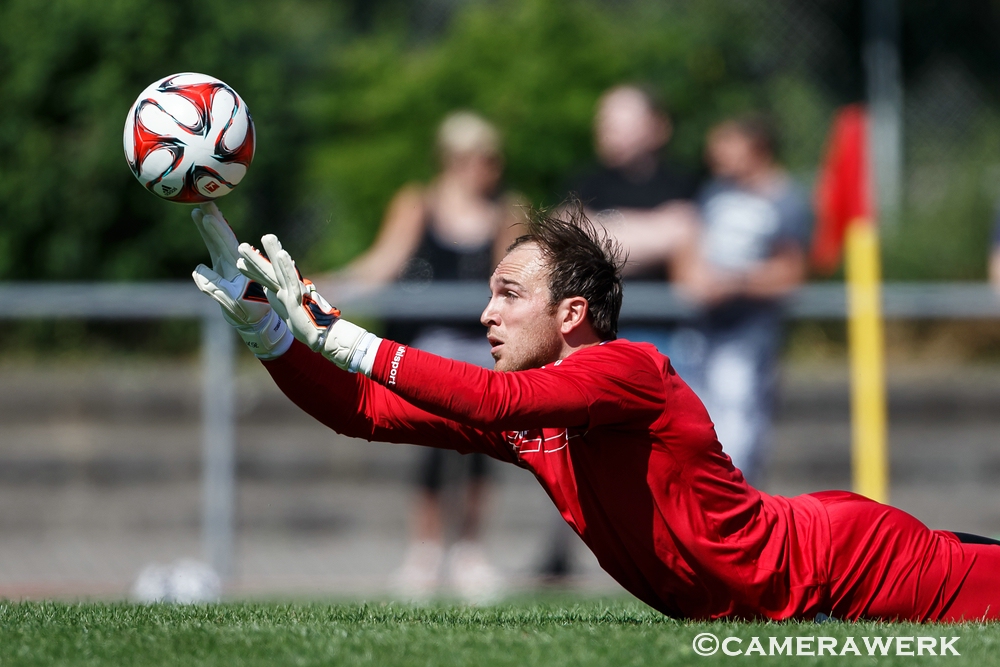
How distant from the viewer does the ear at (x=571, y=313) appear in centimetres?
475

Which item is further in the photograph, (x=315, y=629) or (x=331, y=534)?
(x=331, y=534)

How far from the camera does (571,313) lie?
4.77 meters

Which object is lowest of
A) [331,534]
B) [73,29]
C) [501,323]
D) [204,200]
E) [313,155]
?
[331,534]

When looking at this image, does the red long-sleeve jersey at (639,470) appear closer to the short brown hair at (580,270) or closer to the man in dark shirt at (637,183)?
the short brown hair at (580,270)

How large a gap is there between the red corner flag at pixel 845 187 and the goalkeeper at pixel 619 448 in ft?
18.4

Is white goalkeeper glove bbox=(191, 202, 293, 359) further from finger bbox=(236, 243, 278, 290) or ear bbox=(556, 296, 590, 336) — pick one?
ear bbox=(556, 296, 590, 336)

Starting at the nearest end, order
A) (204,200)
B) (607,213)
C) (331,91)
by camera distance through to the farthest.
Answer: (204,200)
(607,213)
(331,91)

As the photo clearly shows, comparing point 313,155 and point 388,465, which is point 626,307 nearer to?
point 388,465

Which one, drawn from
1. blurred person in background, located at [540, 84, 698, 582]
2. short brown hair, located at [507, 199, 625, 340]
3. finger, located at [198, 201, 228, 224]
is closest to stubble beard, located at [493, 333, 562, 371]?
short brown hair, located at [507, 199, 625, 340]

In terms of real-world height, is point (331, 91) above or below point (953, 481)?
above

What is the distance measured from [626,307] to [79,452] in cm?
445

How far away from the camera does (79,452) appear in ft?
34.0

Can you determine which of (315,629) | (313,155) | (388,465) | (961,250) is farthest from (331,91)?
(315,629)

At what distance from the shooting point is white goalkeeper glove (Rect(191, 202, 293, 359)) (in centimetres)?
479
